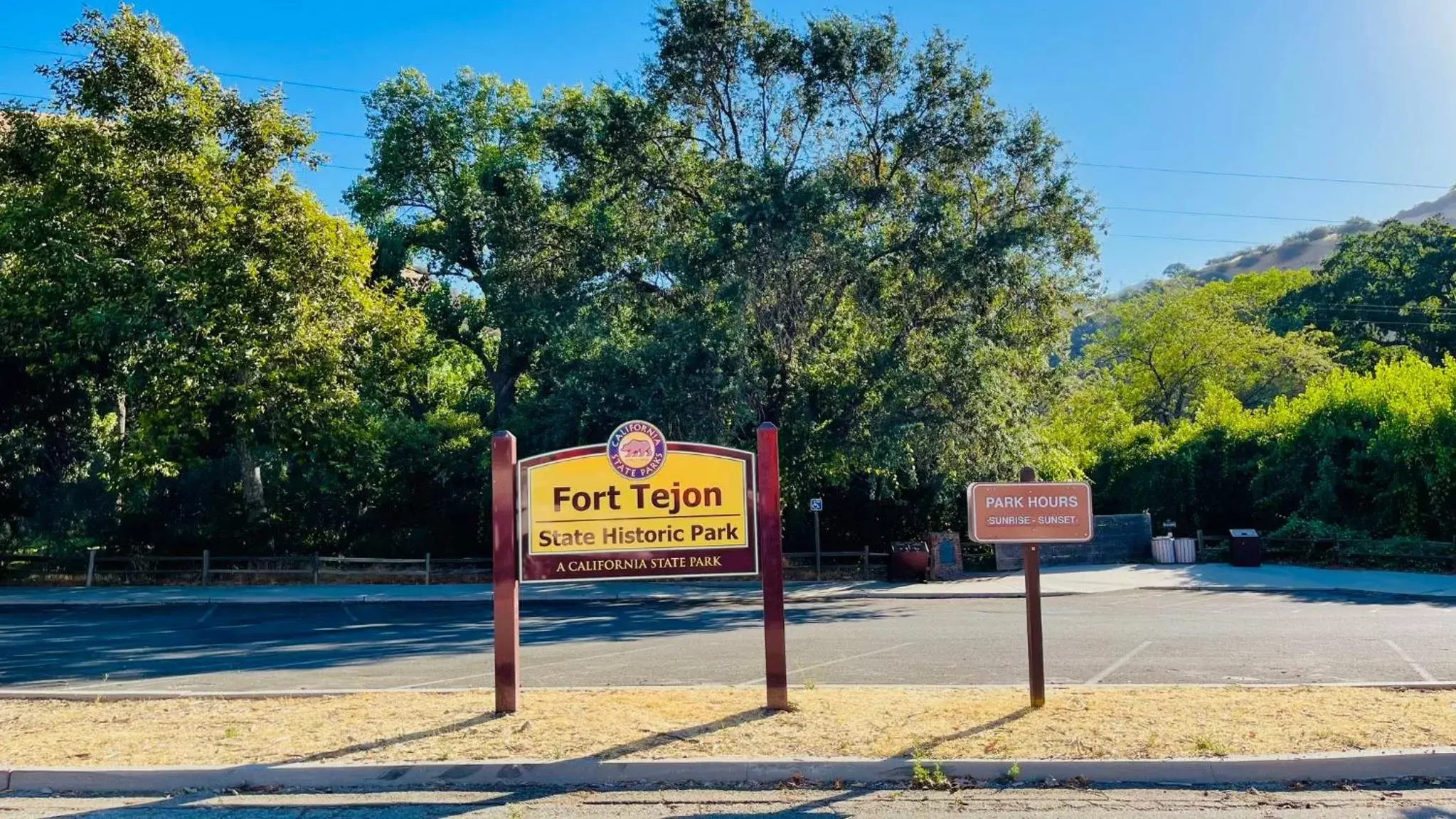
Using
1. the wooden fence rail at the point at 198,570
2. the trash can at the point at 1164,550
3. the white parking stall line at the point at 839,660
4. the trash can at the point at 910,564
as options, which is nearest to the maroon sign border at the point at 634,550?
the white parking stall line at the point at 839,660

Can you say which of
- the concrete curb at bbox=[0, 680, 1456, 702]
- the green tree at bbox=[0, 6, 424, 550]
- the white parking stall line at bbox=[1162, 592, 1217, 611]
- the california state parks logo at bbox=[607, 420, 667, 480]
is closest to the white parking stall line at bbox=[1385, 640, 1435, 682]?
the concrete curb at bbox=[0, 680, 1456, 702]

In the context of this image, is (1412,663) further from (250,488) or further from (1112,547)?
(250,488)

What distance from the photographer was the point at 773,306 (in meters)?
22.5

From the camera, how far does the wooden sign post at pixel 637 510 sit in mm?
8867

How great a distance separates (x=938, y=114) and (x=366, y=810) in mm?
20476

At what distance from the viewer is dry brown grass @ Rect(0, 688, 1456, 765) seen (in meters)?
7.00

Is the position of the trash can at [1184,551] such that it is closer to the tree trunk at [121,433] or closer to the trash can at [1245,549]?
the trash can at [1245,549]

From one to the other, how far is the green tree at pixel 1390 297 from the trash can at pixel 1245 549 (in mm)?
30078

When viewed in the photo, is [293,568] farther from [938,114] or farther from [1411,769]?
[1411,769]

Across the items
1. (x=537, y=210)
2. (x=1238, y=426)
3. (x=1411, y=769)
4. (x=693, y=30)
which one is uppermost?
(x=693, y=30)

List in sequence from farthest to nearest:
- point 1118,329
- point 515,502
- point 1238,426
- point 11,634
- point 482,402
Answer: point 1118,329, point 482,402, point 1238,426, point 11,634, point 515,502

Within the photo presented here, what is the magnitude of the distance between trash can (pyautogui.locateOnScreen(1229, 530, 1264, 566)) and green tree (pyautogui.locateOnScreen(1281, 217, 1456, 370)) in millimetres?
30078

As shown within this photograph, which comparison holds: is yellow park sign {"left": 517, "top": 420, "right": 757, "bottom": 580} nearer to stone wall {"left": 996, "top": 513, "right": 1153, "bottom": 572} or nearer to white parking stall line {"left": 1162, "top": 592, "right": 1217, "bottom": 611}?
white parking stall line {"left": 1162, "top": 592, "right": 1217, "bottom": 611}

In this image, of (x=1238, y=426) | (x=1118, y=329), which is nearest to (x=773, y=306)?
(x=1238, y=426)
